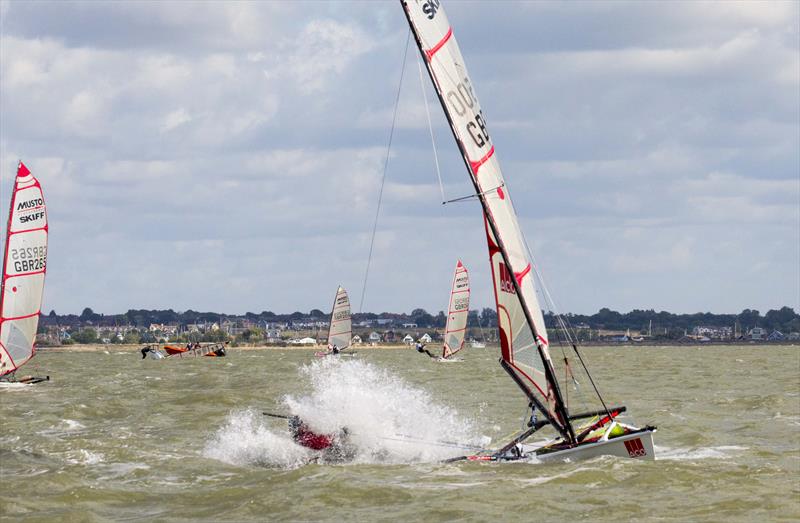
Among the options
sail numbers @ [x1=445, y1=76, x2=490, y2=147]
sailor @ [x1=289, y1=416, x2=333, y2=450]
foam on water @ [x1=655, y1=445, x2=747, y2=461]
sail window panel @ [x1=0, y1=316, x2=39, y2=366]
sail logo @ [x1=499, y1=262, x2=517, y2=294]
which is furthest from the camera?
sail window panel @ [x1=0, y1=316, x2=39, y2=366]

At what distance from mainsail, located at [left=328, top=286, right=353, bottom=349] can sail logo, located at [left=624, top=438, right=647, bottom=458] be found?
70.4 metres

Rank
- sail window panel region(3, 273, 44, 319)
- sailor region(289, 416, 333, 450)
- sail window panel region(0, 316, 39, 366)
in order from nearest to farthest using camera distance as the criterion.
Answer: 1. sailor region(289, 416, 333, 450)
2. sail window panel region(3, 273, 44, 319)
3. sail window panel region(0, 316, 39, 366)

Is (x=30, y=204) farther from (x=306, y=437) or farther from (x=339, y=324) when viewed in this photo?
(x=339, y=324)

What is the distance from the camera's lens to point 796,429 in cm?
3019

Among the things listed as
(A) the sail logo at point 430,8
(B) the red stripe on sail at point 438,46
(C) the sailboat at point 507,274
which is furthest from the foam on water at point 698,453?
(A) the sail logo at point 430,8

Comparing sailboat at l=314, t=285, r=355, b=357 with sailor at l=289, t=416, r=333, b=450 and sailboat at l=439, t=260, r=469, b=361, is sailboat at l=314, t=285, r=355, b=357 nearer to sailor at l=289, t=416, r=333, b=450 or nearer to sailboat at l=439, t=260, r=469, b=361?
sailboat at l=439, t=260, r=469, b=361

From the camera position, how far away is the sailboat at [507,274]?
20234mm

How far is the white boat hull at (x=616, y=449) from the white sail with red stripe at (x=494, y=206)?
0.77 metres

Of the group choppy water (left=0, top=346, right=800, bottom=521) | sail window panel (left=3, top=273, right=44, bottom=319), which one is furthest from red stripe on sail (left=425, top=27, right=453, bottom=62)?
sail window panel (left=3, top=273, right=44, bottom=319)

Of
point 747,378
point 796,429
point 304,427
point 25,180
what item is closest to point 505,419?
point 796,429

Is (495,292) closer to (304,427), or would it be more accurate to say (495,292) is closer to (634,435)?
(634,435)

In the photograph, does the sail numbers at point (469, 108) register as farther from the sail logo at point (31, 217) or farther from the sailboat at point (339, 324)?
the sailboat at point (339, 324)

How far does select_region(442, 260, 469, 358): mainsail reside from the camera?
75.1 m

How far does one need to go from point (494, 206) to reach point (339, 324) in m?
72.3
